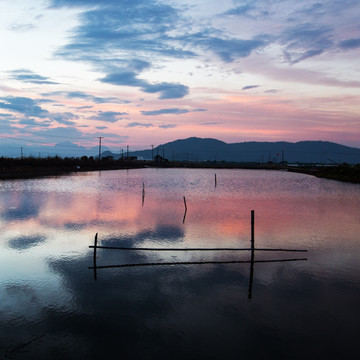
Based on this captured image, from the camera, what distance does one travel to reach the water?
11508 millimetres

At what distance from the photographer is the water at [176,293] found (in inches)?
453

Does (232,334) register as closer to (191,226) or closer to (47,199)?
(191,226)

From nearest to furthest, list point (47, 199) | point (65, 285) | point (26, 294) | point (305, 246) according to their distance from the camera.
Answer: point (26, 294) < point (65, 285) < point (305, 246) < point (47, 199)

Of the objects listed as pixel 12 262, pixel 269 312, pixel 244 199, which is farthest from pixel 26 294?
pixel 244 199

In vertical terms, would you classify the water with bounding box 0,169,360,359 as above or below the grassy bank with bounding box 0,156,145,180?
below

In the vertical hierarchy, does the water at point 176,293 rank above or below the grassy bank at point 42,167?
below

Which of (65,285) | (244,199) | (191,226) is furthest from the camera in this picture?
(244,199)

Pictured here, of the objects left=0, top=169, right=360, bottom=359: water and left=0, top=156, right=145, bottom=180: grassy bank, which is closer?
left=0, top=169, right=360, bottom=359: water

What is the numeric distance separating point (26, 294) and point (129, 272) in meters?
5.47

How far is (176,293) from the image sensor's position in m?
15.7

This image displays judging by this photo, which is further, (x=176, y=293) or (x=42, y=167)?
(x=42, y=167)

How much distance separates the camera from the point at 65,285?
1628 cm

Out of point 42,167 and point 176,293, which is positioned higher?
point 42,167

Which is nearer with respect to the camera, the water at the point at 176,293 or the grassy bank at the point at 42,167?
the water at the point at 176,293
